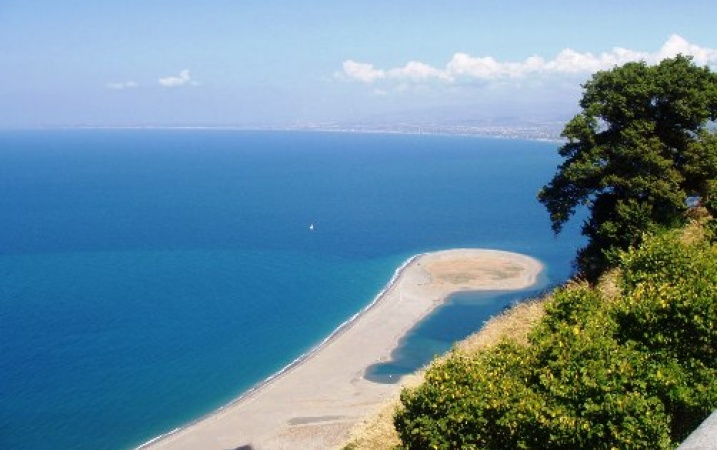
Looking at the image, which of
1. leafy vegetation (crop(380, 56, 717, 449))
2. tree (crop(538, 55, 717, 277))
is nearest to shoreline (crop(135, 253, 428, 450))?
tree (crop(538, 55, 717, 277))

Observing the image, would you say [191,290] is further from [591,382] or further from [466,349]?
[591,382]

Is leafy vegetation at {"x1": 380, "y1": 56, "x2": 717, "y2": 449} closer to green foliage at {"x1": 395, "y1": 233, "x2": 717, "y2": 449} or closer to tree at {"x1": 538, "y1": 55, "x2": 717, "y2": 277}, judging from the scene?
green foliage at {"x1": 395, "y1": 233, "x2": 717, "y2": 449}

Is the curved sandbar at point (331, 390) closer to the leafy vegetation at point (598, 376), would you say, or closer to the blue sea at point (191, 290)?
the blue sea at point (191, 290)

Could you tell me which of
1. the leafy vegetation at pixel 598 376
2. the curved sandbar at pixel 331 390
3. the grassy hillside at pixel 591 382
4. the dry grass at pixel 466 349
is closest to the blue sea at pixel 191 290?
the curved sandbar at pixel 331 390

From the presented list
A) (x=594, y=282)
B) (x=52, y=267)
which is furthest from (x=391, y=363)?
(x=52, y=267)

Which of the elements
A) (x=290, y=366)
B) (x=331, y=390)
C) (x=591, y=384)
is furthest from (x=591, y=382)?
(x=290, y=366)

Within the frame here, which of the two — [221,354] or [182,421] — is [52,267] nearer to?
[221,354]
